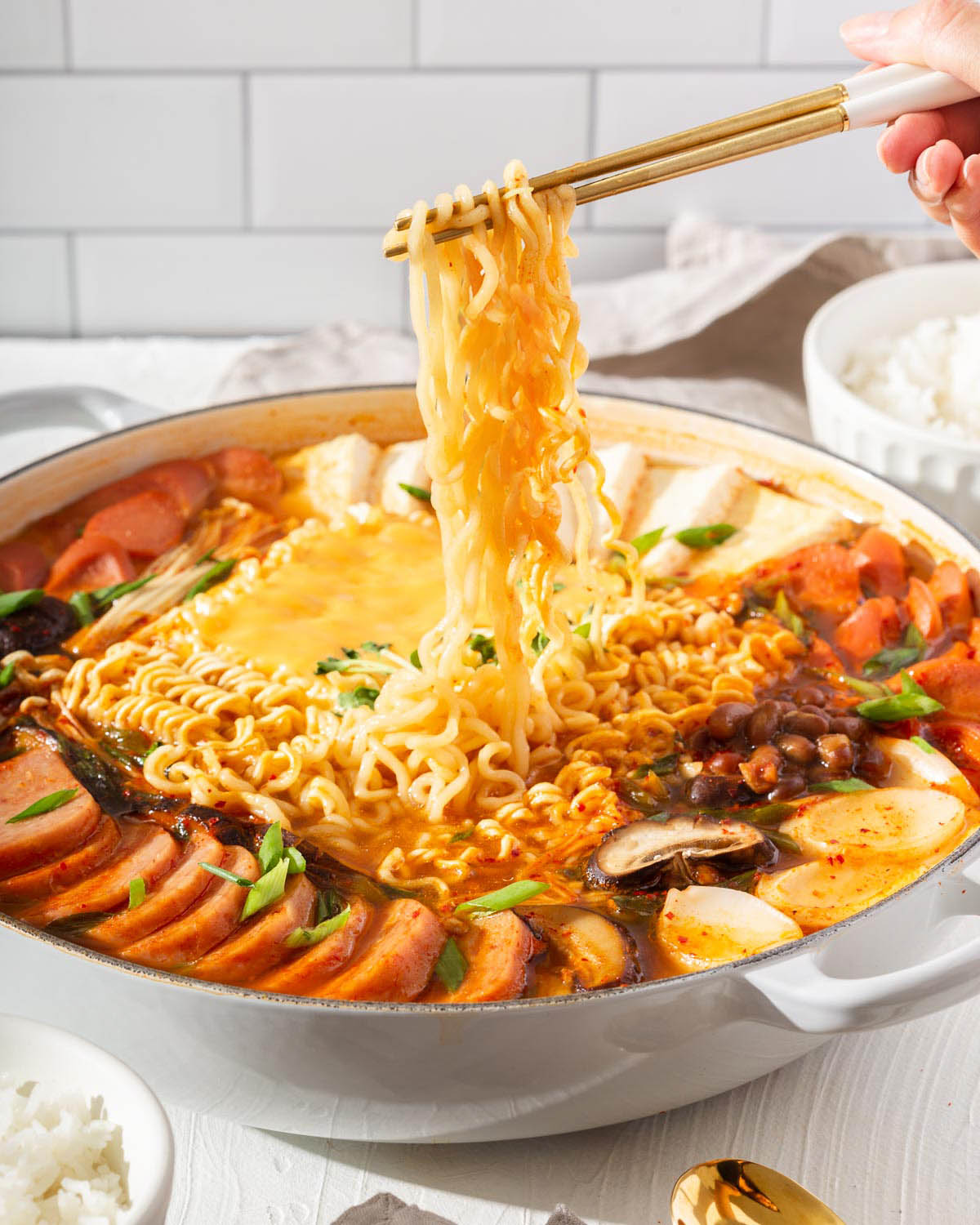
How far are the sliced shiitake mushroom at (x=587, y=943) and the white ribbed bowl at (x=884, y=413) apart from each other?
1.88 metres

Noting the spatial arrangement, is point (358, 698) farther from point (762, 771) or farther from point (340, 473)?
point (340, 473)

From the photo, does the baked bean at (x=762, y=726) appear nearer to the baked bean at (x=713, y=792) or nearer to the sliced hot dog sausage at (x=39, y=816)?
the baked bean at (x=713, y=792)

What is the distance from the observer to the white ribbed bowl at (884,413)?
3629mm

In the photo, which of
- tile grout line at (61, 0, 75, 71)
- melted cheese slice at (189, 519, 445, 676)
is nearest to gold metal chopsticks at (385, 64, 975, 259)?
melted cheese slice at (189, 519, 445, 676)

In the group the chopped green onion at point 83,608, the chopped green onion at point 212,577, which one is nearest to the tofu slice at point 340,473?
the chopped green onion at point 212,577

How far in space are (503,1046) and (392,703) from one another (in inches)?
42.8

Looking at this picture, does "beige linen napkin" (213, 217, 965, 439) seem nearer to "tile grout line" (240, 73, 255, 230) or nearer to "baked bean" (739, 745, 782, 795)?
"tile grout line" (240, 73, 255, 230)

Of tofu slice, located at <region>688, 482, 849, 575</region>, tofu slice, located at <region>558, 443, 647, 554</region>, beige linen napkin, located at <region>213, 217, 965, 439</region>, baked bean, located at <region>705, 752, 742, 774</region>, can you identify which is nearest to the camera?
baked bean, located at <region>705, 752, 742, 774</region>

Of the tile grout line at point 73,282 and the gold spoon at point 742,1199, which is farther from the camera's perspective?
the tile grout line at point 73,282

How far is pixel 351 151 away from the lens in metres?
5.55

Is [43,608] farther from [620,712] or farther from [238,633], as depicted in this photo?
[620,712]

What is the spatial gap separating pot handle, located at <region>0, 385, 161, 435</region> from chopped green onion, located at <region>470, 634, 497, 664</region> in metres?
1.38

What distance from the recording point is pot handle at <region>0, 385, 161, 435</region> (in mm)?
3746

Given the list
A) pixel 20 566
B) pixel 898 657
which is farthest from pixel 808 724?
pixel 20 566
